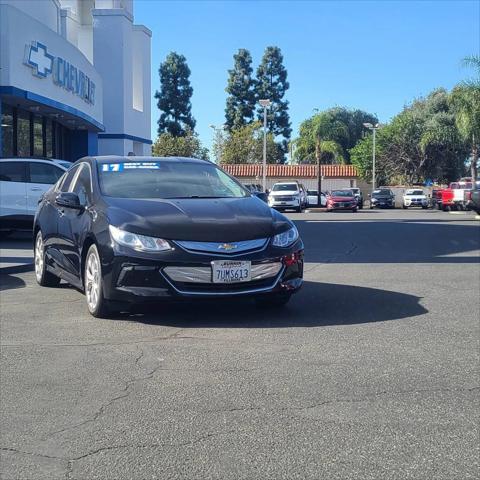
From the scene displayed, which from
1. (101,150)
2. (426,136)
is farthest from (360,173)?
(101,150)

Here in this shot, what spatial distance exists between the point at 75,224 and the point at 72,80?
17.9 meters

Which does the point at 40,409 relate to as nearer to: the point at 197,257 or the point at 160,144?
the point at 197,257

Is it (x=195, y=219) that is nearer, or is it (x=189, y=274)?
(x=189, y=274)

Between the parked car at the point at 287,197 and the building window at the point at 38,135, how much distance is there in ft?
57.5

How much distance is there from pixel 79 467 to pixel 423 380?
2.62 m

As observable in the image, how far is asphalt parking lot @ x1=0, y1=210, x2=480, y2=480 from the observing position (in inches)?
149

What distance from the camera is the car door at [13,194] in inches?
→ 620

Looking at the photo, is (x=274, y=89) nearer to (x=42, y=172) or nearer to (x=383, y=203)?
(x=383, y=203)

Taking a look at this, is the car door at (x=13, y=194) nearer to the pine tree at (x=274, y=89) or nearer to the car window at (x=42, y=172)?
the car window at (x=42, y=172)

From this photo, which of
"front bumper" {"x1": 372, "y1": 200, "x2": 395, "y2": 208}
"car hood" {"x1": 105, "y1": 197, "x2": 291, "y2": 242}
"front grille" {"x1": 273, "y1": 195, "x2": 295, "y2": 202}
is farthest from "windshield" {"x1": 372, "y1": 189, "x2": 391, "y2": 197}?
"car hood" {"x1": 105, "y1": 197, "x2": 291, "y2": 242}

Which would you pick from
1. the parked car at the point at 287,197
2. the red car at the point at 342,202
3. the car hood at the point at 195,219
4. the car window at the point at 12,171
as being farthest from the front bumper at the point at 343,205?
the car hood at the point at 195,219

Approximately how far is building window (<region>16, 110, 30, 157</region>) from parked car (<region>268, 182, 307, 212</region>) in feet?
61.3

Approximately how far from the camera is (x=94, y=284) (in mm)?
7145

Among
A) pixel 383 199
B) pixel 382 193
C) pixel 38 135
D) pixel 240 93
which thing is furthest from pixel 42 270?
pixel 240 93
